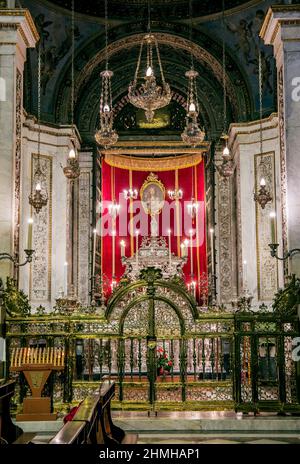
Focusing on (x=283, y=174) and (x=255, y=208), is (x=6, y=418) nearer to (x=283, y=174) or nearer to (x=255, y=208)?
(x=283, y=174)

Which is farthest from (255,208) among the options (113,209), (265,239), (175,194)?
(113,209)

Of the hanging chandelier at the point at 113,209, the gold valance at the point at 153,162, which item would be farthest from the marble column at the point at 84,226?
the gold valance at the point at 153,162

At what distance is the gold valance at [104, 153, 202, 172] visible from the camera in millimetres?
19531

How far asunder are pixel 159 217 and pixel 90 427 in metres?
15.9

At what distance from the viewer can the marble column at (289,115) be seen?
1035cm

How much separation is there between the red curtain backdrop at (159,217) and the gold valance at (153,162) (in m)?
0.15

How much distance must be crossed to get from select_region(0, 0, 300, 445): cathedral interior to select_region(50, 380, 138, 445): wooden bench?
0.04 meters

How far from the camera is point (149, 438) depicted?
784 cm

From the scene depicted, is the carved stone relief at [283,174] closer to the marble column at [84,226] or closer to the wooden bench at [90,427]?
the wooden bench at [90,427]

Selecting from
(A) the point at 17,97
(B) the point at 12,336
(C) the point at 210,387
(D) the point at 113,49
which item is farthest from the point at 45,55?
(C) the point at 210,387

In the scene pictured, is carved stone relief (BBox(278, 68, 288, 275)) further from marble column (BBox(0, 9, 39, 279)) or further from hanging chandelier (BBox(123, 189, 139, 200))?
hanging chandelier (BBox(123, 189, 139, 200))

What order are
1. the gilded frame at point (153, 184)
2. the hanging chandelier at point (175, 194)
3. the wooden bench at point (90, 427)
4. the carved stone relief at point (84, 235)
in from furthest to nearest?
the gilded frame at point (153, 184)
the hanging chandelier at point (175, 194)
the carved stone relief at point (84, 235)
the wooden bench at point (90, 427)

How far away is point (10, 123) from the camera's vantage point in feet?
34.6

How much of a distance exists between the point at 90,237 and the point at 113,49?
16.1ft
